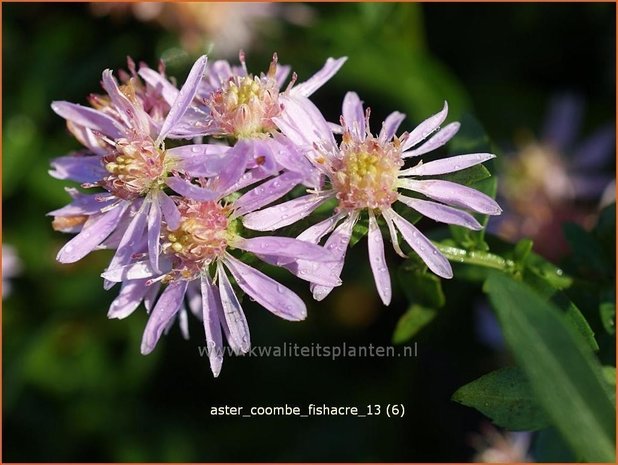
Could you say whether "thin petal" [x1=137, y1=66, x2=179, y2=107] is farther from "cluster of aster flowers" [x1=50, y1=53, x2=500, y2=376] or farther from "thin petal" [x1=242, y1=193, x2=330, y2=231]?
"thin petal" [x1=242, y1=193, x2=330, y2=231]

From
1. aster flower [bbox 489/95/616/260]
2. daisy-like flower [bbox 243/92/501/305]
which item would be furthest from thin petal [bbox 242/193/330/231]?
aster flower [bbox 489/95/616/260]

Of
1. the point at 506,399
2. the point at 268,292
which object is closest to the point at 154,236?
the point at 268,292

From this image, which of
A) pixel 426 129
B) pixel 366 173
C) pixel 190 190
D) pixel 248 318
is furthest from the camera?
pixel 248 318

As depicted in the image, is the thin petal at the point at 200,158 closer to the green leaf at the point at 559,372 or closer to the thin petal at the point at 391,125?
the thin petal at the point at 391,125

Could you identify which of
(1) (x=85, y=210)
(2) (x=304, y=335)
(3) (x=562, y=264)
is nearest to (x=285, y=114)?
(1) (x=85, y=210)

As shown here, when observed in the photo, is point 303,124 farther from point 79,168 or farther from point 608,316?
point 608,316

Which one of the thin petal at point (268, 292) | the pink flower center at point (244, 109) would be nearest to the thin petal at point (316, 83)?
the pink flower center at point (244, 109)
